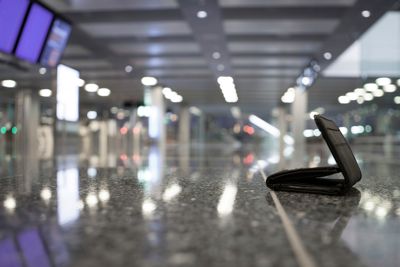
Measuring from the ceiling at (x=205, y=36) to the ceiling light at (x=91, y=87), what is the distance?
13.5 ft

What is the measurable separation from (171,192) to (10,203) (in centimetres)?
114

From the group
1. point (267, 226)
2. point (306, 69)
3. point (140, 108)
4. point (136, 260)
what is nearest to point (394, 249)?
point (267, 226)

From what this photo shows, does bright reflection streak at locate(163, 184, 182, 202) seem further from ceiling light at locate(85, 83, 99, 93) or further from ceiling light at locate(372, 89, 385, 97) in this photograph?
ceiling light at locate(85, 83, 99, 93)

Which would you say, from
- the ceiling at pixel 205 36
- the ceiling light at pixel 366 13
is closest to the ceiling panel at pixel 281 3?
the ceiling at pixel 205 36

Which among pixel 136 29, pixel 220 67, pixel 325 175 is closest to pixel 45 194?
pixel 325 175

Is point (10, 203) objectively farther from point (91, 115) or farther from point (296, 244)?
point (91, 115)

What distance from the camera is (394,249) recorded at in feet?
4.80

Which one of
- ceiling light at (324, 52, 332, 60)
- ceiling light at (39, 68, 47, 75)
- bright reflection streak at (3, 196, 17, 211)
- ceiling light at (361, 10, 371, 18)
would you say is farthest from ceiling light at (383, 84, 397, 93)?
bright reflection streak at (3, 196, 17, 211)

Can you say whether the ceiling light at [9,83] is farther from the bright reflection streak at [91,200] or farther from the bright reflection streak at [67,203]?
the bright reflection streak at [91,200]

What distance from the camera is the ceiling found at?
36.7 ft

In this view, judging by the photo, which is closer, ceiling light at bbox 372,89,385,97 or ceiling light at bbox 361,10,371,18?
ceiling light at bbox 361,10,371,18

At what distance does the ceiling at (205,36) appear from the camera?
11172mm

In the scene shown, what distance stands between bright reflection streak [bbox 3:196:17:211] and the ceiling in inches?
343

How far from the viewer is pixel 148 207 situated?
235 cm
